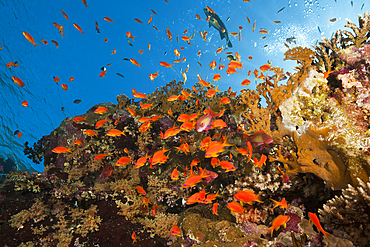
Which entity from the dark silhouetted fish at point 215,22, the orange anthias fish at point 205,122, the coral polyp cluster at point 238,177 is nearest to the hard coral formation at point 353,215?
the coral polyp cluster at point 238,177

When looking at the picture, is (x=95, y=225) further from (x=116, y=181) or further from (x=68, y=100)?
(x=68, y=100)

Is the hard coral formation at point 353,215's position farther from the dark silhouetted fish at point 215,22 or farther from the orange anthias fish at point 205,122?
the dark silhouetted fish at point 215,22

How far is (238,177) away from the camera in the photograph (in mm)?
4852

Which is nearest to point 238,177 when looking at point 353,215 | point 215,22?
point 353,215

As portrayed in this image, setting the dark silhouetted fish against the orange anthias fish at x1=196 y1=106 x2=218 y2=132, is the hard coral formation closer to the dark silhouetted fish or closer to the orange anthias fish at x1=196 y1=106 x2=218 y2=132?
the orange anthias fish at x1=196 y1=106 x2=218 y2=132

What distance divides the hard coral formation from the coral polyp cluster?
14 millimetres

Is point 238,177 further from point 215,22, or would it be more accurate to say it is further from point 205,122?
point 215,22

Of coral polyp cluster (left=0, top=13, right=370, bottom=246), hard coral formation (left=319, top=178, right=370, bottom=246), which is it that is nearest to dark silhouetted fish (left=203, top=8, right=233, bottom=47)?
coral polyp cluster (left=0, top=13, right=370, bottom=246)

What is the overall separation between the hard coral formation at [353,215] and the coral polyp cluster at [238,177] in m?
0.01

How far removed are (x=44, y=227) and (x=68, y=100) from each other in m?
57.8

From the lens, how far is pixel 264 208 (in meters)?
3.61

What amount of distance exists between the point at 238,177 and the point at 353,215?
2.76m

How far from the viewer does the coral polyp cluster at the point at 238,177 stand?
108 inches

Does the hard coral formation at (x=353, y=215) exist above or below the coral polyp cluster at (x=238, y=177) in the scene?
below
